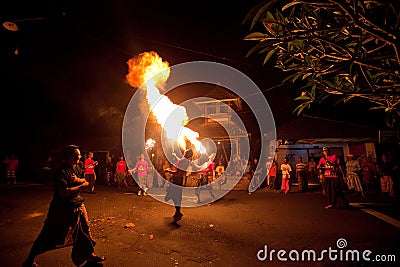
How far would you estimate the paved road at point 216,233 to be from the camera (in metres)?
4.50

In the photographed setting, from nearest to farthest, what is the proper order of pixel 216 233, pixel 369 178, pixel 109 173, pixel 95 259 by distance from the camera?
1. pixel 95 259
2. pixel 216 233
3. pixel 369 178
4. pixel 109 173

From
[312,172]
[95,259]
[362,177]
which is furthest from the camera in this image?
[312,172]

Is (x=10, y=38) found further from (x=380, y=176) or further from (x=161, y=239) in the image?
(x=380, y=176)

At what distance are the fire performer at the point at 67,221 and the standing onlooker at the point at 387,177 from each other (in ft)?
39.2

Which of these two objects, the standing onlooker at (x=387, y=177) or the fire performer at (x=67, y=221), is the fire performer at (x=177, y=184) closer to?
the fire performer at (x=67, y=221)

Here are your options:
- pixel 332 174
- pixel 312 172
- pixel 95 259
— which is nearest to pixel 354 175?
pixel 312 172

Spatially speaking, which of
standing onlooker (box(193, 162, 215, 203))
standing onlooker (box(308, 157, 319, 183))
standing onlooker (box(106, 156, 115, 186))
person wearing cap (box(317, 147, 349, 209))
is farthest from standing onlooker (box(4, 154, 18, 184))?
standing onlooker (box(308, 157, 319, 183))

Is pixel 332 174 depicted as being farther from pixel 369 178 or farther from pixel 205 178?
pixel 205 178

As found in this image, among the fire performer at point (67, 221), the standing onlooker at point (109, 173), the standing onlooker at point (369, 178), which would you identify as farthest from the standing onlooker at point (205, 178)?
the fire performer at point (67, 221)

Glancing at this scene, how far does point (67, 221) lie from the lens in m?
3.96

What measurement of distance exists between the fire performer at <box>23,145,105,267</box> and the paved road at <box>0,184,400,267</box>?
554 mm

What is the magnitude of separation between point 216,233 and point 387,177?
939 cm

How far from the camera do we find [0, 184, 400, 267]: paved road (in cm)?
450

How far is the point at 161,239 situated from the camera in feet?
18.1
